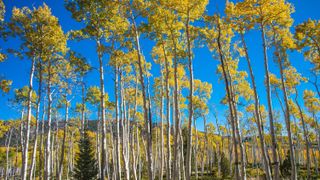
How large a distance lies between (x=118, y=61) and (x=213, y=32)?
5201mm

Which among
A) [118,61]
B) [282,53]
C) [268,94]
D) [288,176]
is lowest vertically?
[288,176]

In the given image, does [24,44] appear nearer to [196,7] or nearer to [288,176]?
[196,7]

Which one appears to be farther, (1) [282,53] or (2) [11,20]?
(1) [282,53]

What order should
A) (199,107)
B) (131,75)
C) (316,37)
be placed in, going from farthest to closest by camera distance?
(199,107) < (131,75) < (316,37)

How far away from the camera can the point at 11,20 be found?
13.9 metres

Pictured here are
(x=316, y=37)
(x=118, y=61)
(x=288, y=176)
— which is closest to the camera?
(x=118, y=61)

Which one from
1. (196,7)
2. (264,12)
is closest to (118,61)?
(196,7)

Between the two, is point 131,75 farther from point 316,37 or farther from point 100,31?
point 316,37

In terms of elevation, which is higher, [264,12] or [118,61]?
[264,12]

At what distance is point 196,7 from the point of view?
12.1 m

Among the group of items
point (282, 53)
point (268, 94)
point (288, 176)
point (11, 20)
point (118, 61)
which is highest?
point (11, 20)

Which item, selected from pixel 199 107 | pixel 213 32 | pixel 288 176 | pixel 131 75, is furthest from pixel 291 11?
pixel 288 176

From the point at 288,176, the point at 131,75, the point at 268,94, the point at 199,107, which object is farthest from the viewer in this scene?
the point at 288,176

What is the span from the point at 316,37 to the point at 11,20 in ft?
55.2
